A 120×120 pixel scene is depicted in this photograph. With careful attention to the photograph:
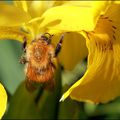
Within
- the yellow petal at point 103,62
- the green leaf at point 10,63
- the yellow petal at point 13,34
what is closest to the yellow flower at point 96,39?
the yellow petal at point 103,62

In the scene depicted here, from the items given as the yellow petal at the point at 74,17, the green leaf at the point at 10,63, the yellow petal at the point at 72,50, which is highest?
the yellow petal at the point at 74,17

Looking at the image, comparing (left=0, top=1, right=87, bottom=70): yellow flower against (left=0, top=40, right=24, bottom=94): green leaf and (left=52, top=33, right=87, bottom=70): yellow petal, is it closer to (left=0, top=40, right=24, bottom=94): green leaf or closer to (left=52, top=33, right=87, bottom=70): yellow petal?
(left=52, top=33, right=87, bottom=70): yellow petal

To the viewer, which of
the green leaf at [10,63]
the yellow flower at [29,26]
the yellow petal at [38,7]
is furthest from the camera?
the green leaf at [10,63]

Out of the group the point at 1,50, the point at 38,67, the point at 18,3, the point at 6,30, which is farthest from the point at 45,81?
the point at 1,50

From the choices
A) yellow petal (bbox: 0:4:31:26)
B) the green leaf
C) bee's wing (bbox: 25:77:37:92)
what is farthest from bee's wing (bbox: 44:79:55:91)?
the green leaf

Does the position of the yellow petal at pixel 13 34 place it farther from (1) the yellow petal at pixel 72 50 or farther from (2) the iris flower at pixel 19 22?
(1) the yellow petal at pixel 72 50

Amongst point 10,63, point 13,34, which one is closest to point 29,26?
point 13,34
